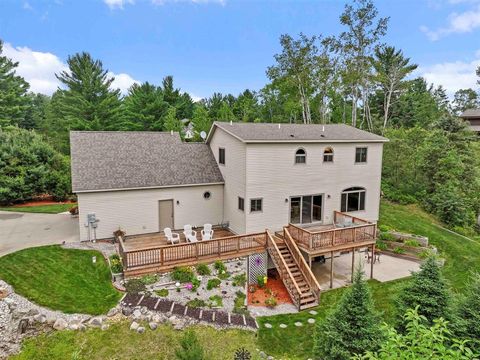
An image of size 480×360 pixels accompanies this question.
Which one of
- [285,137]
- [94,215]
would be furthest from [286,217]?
[94,215]

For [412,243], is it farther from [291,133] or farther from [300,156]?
[291,133]

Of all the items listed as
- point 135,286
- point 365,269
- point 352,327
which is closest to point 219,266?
point 135,286

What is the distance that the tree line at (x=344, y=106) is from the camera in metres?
23.1

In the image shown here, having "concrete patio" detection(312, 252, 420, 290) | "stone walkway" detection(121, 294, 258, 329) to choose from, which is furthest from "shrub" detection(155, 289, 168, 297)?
"concrete patio" detection(312, 252, 420, 290)

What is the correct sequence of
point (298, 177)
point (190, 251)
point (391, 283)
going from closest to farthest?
point (190, 251), point (391, 283), point (298, 177)

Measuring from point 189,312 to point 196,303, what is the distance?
0.55 metres

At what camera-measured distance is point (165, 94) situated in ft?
156

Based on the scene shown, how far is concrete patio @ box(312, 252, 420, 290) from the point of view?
14055 millimetres

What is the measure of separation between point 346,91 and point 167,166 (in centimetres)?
2371

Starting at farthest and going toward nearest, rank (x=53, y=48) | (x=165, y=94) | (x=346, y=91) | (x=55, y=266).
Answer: (x=165, y=94), (x=53, y=48), (x=346, y=91), (x=55, y=266)

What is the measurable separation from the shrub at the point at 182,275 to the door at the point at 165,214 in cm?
426

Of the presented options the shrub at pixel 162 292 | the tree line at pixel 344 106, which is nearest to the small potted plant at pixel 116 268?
the shrub at pixel 162 292

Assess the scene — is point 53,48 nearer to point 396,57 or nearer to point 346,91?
point 346,91

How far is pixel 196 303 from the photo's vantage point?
10.6 m
